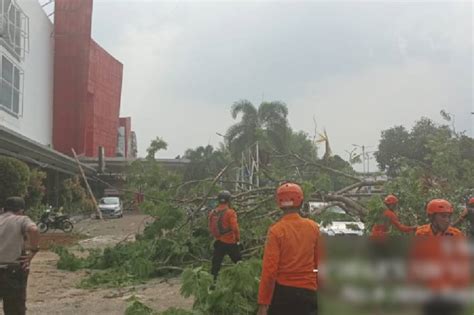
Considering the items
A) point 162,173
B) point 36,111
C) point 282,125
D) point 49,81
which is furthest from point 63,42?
point 162,173

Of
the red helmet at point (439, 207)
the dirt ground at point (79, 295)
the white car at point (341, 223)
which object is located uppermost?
the red helmet at point (439, 207)

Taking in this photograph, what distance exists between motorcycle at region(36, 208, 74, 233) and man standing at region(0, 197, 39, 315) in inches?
709

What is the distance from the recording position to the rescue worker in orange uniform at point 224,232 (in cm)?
893

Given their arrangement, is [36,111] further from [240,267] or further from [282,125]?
[240,267]

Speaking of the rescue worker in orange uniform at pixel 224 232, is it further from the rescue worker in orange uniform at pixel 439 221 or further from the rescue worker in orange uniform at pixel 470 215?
the rescue worker in orange uniform at pixel 439 221

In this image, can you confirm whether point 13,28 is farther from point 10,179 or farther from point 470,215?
point 470,215

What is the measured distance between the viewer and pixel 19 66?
101ft

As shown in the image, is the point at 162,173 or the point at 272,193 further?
the point at 162,173

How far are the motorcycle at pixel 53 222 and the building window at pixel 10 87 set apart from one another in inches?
241

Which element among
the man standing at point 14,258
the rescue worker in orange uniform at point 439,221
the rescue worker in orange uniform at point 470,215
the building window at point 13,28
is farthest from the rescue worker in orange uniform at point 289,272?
the building window at point 13,28

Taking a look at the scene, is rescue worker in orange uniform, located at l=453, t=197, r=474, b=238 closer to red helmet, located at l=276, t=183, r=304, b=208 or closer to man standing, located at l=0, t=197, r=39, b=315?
red helmet, located at l=276, t=183, r=304, b=208

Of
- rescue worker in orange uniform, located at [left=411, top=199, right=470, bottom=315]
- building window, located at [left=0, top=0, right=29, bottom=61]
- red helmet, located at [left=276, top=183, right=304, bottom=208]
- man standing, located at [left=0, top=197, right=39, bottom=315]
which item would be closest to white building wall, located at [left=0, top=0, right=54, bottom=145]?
building window, located at [left=0, top=0, right=29, bottom=61]

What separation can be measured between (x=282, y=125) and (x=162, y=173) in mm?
18652

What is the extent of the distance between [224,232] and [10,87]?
73.8ft
